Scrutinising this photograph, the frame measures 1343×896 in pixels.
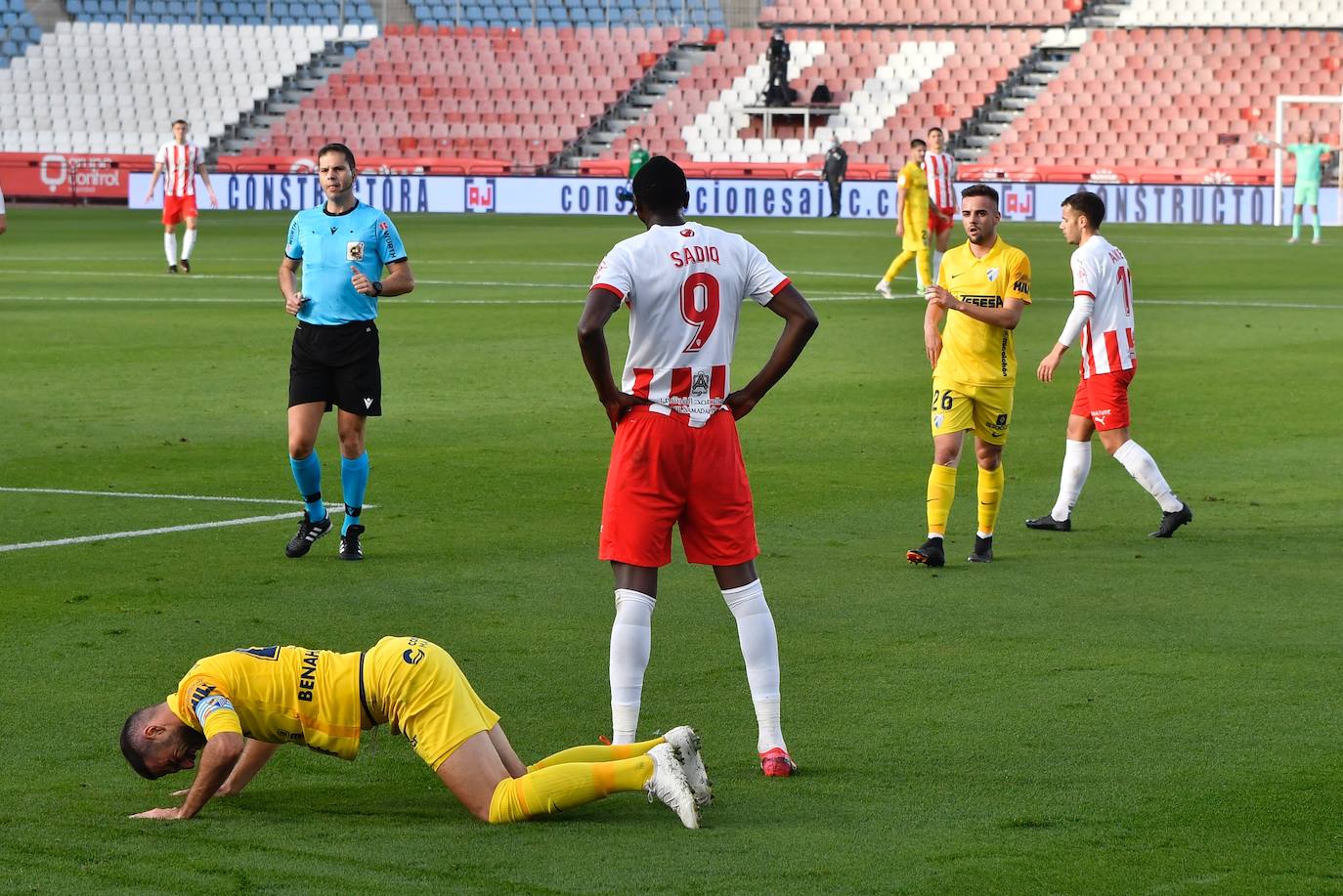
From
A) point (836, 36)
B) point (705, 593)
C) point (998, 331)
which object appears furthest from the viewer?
point (836, 36)

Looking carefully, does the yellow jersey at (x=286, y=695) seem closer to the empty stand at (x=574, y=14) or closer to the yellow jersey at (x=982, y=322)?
the yellow jersey at (x=982, y=322)

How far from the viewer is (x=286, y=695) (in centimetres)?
591

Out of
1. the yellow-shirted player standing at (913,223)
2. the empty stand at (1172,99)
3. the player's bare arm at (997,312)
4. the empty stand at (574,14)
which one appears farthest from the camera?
the empty stand at (574,14)

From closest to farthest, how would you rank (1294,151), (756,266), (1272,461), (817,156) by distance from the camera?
(756,266) < (1272,461) < (1294,151) < (817,156)

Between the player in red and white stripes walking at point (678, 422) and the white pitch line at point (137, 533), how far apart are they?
4930 mm

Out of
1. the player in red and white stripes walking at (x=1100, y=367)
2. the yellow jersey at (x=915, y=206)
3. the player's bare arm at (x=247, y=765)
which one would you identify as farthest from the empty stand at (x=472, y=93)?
the player's bare arm at (x=247, y=765)

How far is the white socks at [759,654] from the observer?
6.46 metres

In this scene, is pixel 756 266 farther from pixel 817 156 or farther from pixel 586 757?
pixel 817 156

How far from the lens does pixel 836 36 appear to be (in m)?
58.7

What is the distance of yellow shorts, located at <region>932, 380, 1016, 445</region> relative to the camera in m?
10.2

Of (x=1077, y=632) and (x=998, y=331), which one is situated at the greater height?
(x=998, y=331)

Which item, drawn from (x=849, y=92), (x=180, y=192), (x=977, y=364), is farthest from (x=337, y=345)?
(x=849, y=92)

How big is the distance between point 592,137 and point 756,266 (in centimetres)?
5101

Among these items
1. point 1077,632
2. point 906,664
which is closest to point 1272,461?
point 1077,632
